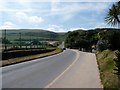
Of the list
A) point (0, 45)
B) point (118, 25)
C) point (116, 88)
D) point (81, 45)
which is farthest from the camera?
point (81, 45)

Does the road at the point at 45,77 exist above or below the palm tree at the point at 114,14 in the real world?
below

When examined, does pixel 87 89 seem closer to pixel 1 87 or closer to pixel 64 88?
pixel 64 88

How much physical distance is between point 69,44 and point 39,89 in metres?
125

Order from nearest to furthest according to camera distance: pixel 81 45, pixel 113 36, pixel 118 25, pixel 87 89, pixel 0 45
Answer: pixel 87 89 < pixel 118 25 < pixel 113 36 < pixel 0 45 < pixel 81 45

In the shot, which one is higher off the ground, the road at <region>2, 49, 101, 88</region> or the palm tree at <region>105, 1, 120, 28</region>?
the palm tree at <region>105, 1, 120, 28</region>

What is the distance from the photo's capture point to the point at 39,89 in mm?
13406

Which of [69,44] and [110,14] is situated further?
[69,44]

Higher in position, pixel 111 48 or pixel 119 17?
pixel 119 17

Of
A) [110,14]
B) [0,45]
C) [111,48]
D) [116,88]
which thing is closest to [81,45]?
[0,45]

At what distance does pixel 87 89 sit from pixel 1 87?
3.56 metres

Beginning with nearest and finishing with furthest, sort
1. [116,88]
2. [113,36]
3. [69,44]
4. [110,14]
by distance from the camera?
[116,88]
[110,14]
[113,36]
[69,44]

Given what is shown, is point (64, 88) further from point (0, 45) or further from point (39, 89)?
point (0, 45)

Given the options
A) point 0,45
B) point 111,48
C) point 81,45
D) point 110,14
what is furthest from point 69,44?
point 110,14

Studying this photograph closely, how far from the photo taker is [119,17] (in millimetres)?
17719
